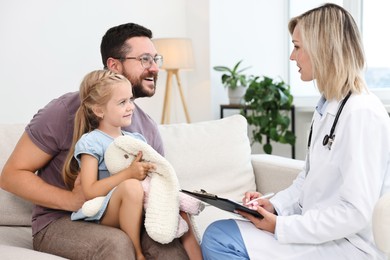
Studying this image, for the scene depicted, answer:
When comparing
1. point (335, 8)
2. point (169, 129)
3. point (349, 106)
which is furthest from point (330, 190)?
point (169, 129)

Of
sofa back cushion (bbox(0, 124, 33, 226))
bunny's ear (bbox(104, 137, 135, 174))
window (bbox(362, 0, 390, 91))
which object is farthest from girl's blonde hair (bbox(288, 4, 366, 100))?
window (bbox(362, 0, 390, 91))

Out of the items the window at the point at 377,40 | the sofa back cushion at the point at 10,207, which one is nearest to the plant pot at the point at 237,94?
the window at the point at 377,40

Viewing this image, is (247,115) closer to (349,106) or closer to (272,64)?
(272,64)

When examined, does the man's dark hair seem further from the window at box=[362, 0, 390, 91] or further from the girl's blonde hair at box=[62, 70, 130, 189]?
the window at box=[362, 0, 390, 91]

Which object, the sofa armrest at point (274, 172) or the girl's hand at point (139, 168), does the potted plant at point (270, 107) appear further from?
the girl's hand at point (139, 168)

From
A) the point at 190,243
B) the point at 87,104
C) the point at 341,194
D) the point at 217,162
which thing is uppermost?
the point at 87,104

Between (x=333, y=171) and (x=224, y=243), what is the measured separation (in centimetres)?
37

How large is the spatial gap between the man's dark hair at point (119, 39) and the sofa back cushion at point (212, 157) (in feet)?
1.41

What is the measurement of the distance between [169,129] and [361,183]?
3.81 feet

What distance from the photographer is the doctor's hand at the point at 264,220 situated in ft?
5.14

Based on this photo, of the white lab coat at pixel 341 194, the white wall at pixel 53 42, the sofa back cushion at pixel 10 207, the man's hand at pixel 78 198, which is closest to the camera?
the white lab coat at pixel 341 194

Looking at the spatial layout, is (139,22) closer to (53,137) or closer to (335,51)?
(53,137)

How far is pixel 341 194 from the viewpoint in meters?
1.48

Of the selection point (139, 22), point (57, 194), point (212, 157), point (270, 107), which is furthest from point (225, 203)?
point (139, 22)
